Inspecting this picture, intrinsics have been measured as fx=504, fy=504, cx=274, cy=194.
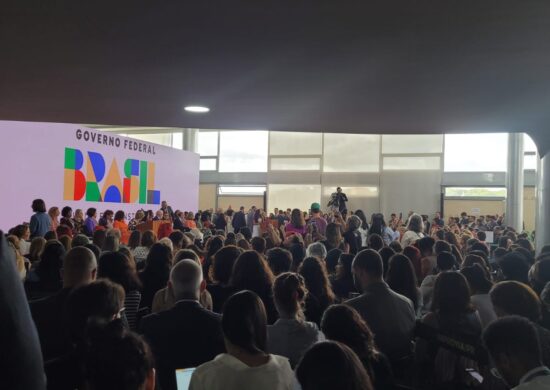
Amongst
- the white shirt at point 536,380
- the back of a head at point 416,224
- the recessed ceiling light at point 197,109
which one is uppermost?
the recessed ceiling light at point 197,109

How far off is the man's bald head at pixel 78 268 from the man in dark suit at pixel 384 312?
174 centimetres

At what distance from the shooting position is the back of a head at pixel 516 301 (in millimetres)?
3006

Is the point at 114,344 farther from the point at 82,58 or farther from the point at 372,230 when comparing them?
the point at 372,230

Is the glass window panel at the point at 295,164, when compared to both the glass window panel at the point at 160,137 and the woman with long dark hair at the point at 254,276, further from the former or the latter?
the woman with long dark hair at the point at 254,276

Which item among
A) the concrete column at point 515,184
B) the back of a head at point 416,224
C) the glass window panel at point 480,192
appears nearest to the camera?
the back of a head at point 416,224

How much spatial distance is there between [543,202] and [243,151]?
19.4m

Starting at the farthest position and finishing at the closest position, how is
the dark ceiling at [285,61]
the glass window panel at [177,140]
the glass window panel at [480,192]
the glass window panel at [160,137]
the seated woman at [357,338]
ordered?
A: the glass window panel at [160,137] < the glass window panel at [177,140] < the glass window panel at [480,192] < the dark ceiling at [285,61] < the seated woman at [357,338]

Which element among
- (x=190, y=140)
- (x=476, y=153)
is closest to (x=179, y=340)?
(x=476, y=153)

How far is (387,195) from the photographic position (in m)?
22.3

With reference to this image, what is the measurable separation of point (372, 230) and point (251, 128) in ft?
8.79

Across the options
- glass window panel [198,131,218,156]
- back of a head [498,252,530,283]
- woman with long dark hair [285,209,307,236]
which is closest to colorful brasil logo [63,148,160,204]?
woman with long dark hair [285,209,307,236]

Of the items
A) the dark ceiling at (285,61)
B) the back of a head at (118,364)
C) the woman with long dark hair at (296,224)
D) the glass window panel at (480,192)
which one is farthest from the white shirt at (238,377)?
the glass window panel at (480,192)

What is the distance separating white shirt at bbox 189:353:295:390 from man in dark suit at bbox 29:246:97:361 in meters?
0.88

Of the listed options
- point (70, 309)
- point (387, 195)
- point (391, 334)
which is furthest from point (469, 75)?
point (387, 195)
